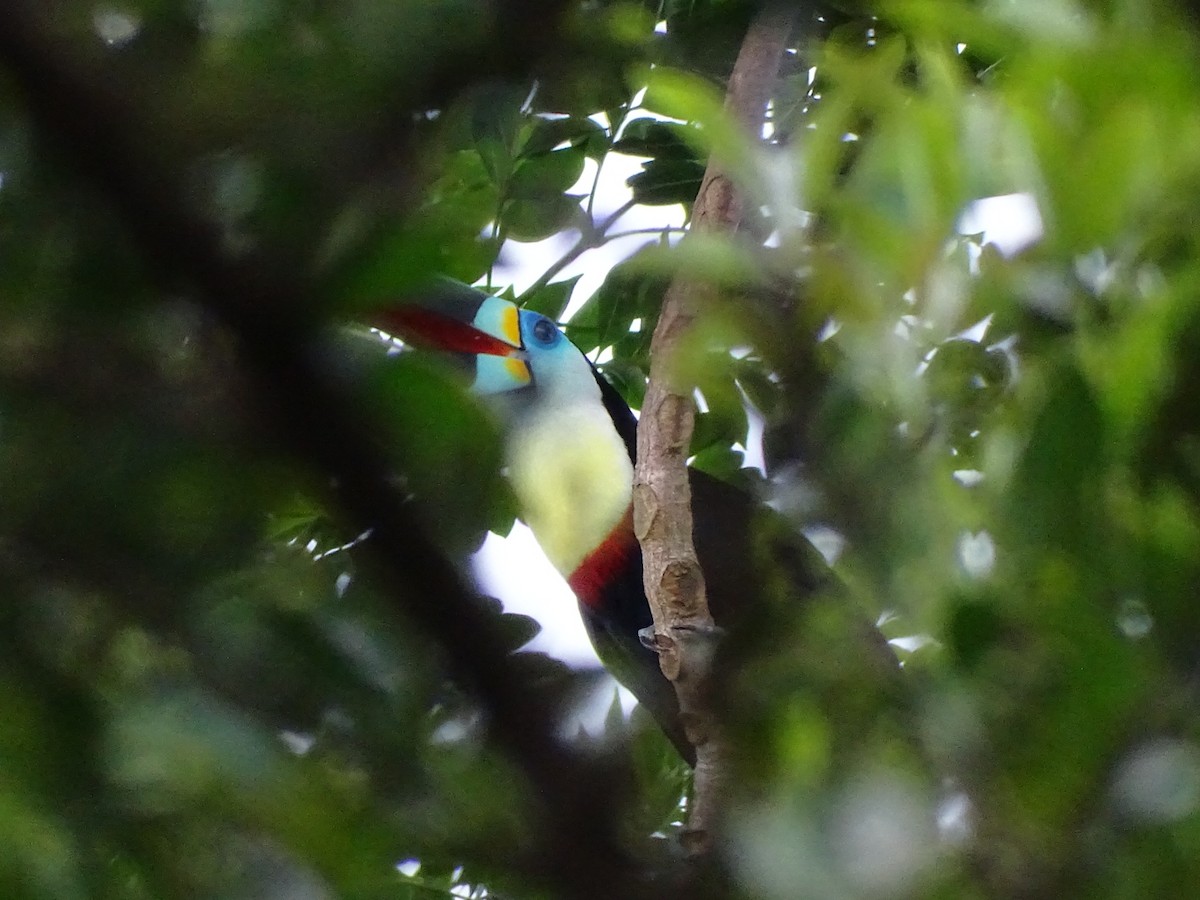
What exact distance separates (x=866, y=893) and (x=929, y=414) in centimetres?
12

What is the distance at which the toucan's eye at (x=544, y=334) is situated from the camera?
1.78m

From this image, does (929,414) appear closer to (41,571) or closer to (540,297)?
(41,571)

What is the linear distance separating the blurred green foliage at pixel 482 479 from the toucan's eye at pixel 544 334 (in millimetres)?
1469

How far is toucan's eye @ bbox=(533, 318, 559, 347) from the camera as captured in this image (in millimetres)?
1781

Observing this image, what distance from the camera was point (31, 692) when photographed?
266 millimetres

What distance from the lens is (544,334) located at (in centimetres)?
181

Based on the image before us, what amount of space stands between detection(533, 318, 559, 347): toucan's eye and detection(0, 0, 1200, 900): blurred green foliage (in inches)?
57.8

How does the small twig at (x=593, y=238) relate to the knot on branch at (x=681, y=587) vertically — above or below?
above

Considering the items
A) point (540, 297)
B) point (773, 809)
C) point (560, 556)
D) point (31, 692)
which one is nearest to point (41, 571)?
point (31, 692)

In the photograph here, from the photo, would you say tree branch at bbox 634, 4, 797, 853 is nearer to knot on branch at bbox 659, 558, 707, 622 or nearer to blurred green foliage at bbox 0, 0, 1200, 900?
knot on branch at bbox 659, 558, 707, 622

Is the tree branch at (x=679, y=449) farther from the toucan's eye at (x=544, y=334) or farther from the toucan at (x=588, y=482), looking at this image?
the toucan's eye at (x=544, y=334)

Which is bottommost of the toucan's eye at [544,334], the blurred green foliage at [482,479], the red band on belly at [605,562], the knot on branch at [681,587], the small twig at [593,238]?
the blurred green foliage at [482,479]

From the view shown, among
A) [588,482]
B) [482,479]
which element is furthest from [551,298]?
[482,479]

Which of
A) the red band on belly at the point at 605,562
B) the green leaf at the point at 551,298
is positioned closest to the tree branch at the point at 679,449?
the green leaf at the point at 551,298
